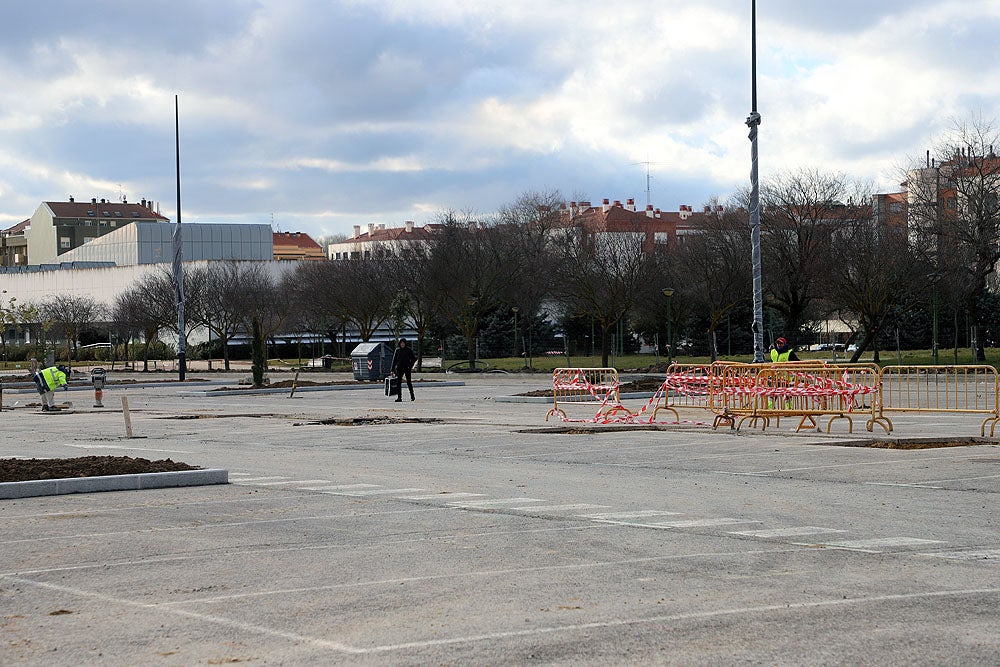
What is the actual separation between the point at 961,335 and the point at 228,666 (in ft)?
220

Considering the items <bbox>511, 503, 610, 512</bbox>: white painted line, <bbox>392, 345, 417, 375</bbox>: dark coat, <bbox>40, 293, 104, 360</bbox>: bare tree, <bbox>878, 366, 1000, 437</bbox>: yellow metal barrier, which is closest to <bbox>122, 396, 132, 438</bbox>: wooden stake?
<bbox>511, 503, 610, 512</bbox>: white painted line

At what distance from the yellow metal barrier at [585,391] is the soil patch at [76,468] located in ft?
32.7

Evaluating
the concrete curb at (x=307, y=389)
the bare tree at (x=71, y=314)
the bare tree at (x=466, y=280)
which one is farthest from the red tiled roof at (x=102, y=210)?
the concrete curb at (x=307, y=389)

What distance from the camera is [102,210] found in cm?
15088

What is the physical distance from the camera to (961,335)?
219ft

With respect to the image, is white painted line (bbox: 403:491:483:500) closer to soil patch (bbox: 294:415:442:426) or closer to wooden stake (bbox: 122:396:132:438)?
wooden stake (bbox: 122:396:132:438)

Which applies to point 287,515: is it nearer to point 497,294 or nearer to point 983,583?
point 983,583

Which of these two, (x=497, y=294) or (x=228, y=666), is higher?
(x=497, y=294)

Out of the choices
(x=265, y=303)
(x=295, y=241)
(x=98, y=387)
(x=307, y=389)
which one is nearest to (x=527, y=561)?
(x=98, y=387)

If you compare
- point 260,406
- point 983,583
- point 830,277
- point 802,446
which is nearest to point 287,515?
point 983,583

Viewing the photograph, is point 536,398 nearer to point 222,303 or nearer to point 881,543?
point 881,543

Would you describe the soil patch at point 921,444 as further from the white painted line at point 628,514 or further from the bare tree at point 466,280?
the bare tree at point 466,280

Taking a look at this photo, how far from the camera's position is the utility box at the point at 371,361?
46.6 metres

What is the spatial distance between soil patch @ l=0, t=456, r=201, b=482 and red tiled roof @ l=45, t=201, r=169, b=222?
457 feet
